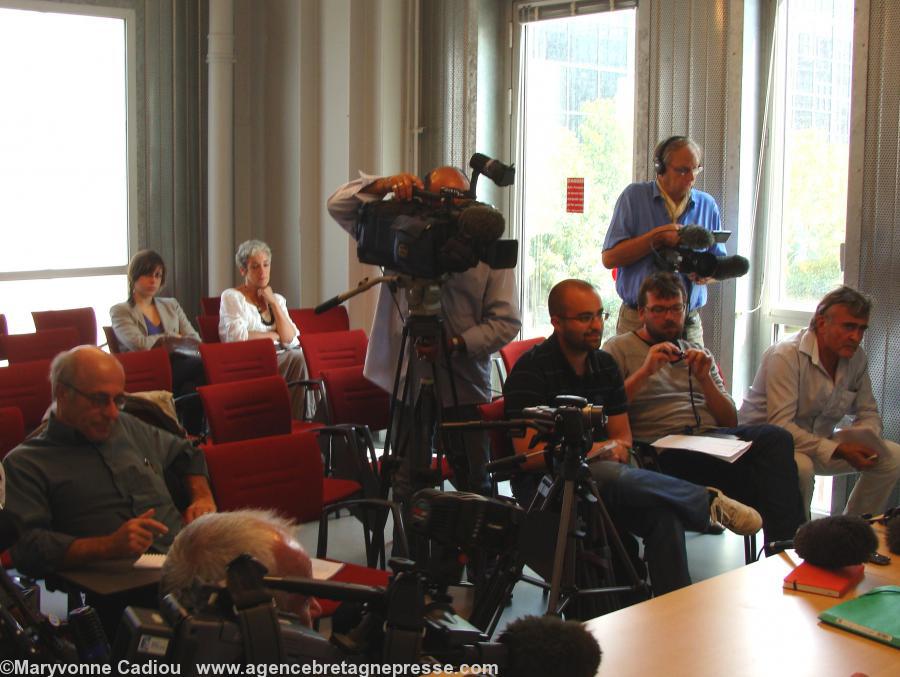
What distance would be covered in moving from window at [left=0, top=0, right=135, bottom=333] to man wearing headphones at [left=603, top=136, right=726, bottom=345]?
3922 mm

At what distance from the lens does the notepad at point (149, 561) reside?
2734 mm

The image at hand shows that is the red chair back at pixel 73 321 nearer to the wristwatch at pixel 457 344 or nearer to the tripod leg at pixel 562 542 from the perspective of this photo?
the wristwatch at pixel 457 344

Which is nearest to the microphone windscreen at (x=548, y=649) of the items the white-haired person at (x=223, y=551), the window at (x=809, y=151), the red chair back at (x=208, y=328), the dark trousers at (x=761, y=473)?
the white-haired person at (x=223, y=551)

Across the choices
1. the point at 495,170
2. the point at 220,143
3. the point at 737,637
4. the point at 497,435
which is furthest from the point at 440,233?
the point at 220,143

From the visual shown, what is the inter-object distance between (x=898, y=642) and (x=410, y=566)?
4.09 feet

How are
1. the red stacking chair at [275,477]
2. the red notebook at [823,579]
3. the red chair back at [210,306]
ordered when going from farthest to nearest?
the red chair back at [210,306]
the red stacking chair at [275,477]
the red notebook at [823,579]

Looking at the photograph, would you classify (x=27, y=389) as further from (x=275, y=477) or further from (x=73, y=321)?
(x=73, y=321)

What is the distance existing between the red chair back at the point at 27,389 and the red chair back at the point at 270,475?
1533 millimetres

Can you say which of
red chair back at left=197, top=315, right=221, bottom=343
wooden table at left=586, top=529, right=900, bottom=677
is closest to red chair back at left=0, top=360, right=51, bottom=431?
red chair back at left=197, top=315, right=221, bottom=343

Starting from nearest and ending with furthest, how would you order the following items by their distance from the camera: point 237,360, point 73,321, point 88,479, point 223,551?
point 223,551, point 88,479, point 237,360, point 73,321

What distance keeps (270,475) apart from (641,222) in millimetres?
2181

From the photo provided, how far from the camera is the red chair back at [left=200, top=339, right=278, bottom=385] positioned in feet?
16.1

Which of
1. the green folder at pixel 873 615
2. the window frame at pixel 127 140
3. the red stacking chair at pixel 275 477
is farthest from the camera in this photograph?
the window frame at pixel 127 140

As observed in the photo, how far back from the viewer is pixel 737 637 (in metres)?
2.04
